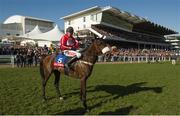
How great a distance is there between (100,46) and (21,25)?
108897mm

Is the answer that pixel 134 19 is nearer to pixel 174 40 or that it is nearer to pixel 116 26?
pixel 116 26

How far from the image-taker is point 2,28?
96.5m

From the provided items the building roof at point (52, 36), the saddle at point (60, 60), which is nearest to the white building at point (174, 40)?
the building roof at point (52, 36)

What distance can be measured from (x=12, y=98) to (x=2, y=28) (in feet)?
303

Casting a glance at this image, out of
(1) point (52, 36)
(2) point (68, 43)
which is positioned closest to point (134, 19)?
(1) point (52, 36)

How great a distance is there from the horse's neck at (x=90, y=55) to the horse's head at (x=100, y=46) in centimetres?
10

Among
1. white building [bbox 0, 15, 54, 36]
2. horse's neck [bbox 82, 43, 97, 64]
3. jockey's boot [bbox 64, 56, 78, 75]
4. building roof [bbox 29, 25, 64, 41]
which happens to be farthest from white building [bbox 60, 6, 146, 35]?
horse's neck [bbox 82, 43, 97, 64]

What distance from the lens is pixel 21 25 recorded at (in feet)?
370

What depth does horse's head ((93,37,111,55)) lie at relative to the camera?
26.1 feet

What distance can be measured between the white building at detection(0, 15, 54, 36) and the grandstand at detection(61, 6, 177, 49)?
31.8 meters

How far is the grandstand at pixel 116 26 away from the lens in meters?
62.0

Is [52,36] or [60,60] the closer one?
[60,60]

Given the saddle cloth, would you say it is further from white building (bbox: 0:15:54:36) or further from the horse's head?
white building (bbox: 0:15:54:36)

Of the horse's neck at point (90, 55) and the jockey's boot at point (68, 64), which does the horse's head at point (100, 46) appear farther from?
the jockey's boot at point (68, 64)
